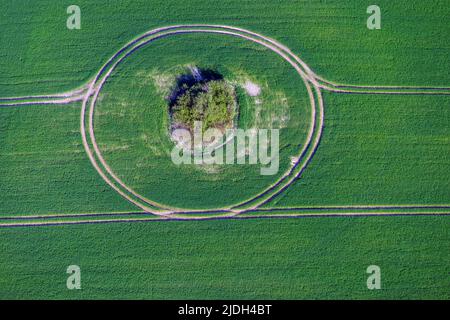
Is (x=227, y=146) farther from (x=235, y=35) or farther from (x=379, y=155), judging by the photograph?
(x=379, y=155)

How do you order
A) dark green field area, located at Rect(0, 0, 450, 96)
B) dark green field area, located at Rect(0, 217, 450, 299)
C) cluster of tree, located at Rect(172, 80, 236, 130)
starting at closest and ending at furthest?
cluster of tree, located at Rect(172, 80, 236, 130) < dark green field area, located at Rect(0, 217, 450, 299) < dark green field area, located at Rect(0, 0, 450, 96)

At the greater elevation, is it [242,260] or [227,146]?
[227,146]

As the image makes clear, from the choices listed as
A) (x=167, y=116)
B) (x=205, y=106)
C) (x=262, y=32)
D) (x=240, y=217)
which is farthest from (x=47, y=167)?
(x=262, y=32)

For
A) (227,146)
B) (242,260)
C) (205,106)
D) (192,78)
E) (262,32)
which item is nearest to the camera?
(205,106)

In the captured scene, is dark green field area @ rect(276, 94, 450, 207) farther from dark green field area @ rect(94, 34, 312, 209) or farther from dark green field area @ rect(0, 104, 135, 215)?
dark green field area @ rect(0, 104, 135, 215)

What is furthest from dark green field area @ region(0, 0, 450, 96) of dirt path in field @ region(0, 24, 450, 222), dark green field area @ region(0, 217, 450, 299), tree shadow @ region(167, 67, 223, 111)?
dark green field area @ region(0, 217, 450, 299)

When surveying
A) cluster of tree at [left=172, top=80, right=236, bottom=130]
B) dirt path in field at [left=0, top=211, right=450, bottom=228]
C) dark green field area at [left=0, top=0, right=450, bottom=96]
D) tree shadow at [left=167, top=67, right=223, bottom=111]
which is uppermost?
dark green field area at [left=0, top=0, right=450, bottom=96]

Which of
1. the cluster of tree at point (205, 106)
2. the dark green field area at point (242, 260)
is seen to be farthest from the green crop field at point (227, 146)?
the cluster of tree at point (205, 106)
